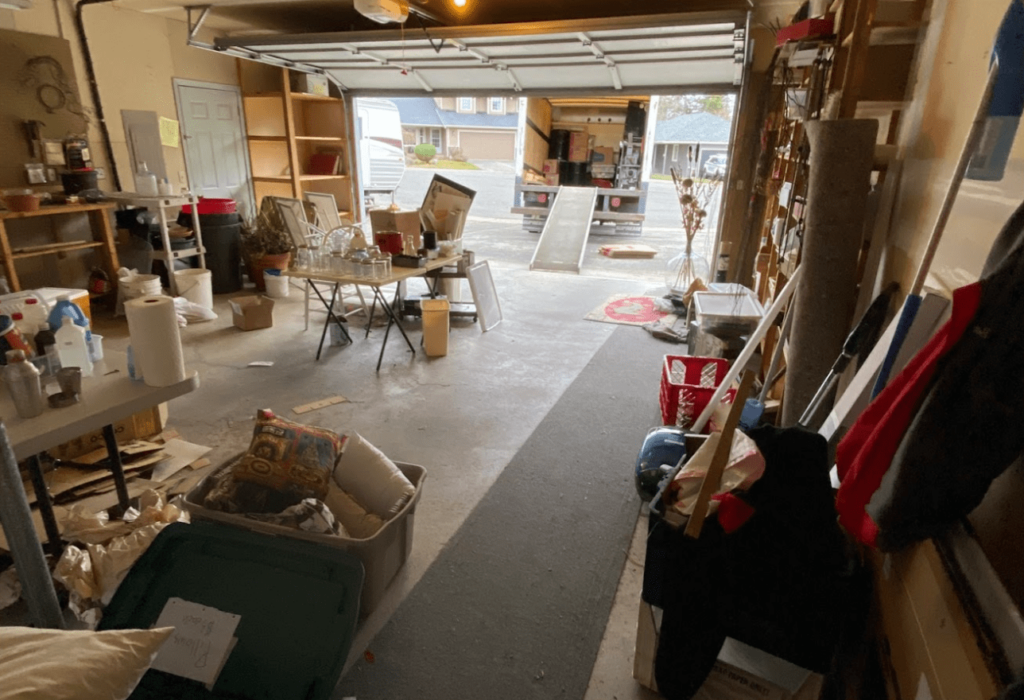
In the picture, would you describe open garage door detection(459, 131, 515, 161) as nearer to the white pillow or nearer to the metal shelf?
the metal shelf

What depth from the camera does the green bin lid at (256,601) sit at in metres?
1.47

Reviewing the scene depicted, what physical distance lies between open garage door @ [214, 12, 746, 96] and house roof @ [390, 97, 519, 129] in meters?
17.2

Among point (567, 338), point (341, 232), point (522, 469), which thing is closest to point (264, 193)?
point (341, 232)

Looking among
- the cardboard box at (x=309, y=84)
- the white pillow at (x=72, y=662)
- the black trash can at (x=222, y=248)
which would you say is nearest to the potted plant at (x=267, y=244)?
the black trash can at (x=222, y=248)

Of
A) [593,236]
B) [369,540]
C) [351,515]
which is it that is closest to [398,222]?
[351,515]

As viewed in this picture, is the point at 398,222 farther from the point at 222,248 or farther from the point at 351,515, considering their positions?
the point at 351,515

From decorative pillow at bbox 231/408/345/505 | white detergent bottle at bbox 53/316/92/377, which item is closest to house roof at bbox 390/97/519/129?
white detergent bottle at bbox 53/316/92/377

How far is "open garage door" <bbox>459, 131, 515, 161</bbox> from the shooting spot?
997 inches

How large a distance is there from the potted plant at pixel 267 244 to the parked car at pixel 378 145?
2444 millimetres

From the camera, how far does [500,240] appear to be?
32.6ft

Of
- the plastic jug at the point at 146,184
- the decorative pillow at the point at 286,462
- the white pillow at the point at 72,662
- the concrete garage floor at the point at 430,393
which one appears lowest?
the concrete garage floor at the point at 430,393

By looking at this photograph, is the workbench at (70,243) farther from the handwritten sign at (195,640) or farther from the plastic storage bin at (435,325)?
the handwritten sign at (195,640)

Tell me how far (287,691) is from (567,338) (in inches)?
151

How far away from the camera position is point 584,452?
3.13m
